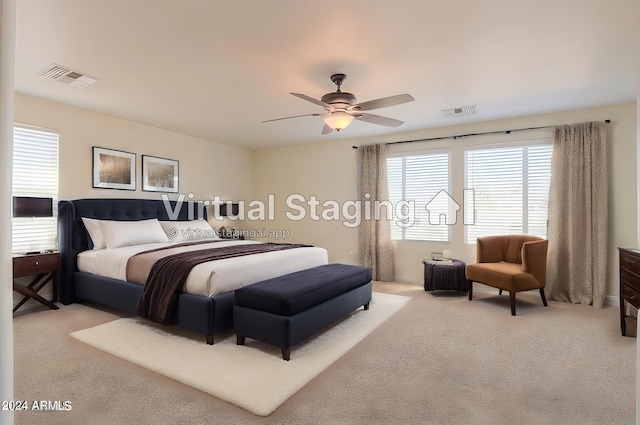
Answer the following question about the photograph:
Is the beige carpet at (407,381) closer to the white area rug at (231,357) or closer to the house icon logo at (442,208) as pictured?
the white area rug at (231,357)

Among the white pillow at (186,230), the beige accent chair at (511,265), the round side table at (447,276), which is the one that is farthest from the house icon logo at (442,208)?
the white pillow at (186,230)

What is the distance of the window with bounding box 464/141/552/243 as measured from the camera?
15.0 ft

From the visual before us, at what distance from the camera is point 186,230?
5.08 metres

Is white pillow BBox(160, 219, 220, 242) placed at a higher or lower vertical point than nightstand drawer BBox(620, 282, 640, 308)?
higher

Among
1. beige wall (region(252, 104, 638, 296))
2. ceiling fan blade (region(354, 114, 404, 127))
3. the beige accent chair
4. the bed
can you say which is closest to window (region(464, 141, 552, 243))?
beige wall (region(252, 104, 638, 296))

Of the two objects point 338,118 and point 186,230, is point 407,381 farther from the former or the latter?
point 186,230

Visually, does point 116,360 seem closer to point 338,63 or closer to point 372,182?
point 338,63

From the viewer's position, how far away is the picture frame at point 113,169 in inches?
178

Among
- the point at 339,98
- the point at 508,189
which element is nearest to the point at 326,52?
the point at 339,98

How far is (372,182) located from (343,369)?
3.71 m

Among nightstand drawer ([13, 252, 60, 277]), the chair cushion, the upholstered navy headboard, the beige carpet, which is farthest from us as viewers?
the upholstered navy headboard

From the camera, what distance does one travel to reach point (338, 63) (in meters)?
2.93

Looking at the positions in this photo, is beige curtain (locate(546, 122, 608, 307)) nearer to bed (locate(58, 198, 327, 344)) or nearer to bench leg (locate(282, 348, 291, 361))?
bed (locate(58, 198, 327, 344))

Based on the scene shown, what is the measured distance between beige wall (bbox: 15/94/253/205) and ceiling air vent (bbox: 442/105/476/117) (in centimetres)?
414
